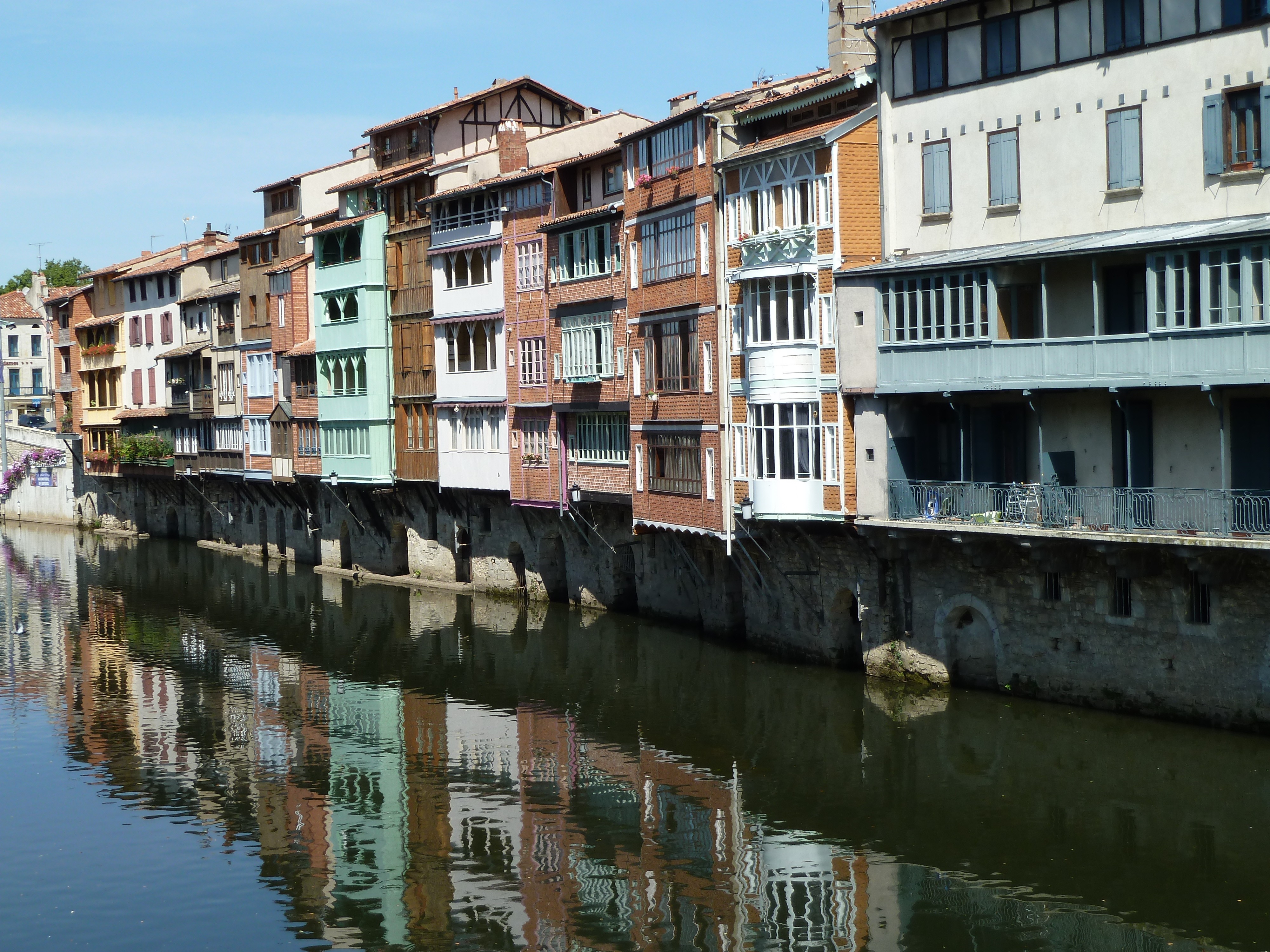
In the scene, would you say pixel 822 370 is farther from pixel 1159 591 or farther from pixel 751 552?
pixel 1159 591

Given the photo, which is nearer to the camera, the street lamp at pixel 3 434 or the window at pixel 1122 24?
the window at pixel 1122 24

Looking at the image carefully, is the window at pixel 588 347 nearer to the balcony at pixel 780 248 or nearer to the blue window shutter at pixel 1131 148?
the balcony at pixel 780 248

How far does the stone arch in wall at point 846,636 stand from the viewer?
43938 millimetres

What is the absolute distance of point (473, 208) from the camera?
210ft

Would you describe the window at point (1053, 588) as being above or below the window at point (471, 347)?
below

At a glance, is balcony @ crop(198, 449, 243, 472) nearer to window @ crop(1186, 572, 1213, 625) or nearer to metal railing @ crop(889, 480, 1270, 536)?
metal railing @ crop(889, 480, 1270, 536)

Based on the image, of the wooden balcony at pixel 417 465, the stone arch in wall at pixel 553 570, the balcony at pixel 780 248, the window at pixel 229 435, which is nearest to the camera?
the balcony at pixel 780 248

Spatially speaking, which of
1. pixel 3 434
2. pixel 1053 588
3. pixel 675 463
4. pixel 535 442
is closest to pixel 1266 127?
pixel 1053 588

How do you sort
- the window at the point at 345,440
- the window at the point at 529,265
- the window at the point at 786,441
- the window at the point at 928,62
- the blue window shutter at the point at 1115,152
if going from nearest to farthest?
1. the blue window shutter at the point at 1115,152
2. the window at the point at 928,62
3. the window at the point at 786,441
4. the window at the point at 529,265
5. the window at the point at 345,440

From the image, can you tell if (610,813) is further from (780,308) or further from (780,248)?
(780,248)

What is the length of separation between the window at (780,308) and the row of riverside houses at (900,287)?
0.29 ft

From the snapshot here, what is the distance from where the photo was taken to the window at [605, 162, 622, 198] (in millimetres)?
55656

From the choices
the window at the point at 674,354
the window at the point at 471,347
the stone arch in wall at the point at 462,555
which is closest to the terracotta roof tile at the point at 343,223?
the window at the point at 471,347

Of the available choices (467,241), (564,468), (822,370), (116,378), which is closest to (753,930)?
(822,370)
